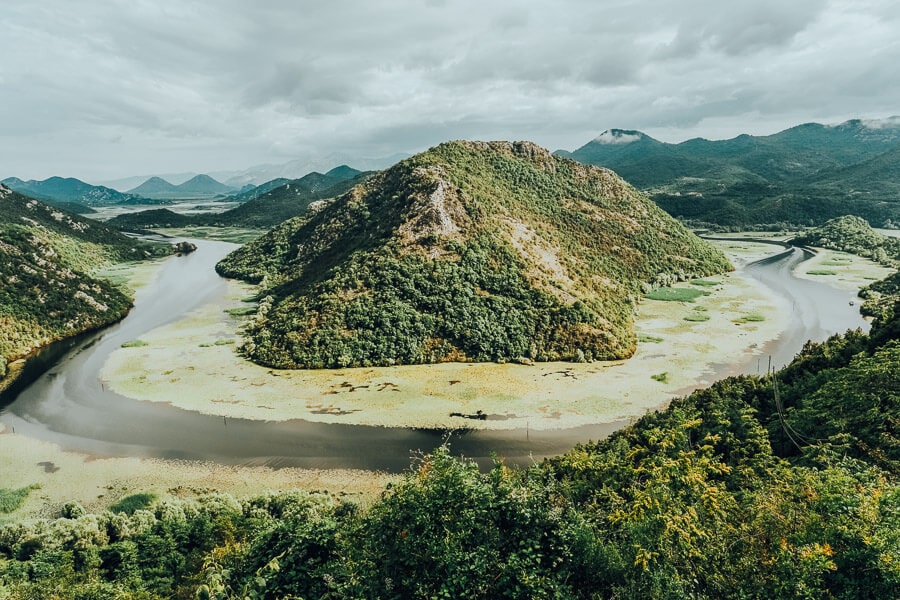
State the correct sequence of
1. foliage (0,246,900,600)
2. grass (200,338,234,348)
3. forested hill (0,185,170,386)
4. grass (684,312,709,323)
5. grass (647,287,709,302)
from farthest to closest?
grass (647,287,709,302), grass (684,312,709,323), forested hill (0,185,170,386), grass (200,338,234,348), foliage (0,246,900,600)

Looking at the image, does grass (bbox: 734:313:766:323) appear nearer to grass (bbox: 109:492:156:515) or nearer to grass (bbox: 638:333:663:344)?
grass (bbox: 638:333:663:344)

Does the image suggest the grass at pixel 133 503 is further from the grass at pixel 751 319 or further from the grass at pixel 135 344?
the grass at pixel 751 319

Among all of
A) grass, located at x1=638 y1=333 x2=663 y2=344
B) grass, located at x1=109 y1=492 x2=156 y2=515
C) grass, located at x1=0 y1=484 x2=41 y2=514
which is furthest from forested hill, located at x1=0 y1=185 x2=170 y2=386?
grass, located at x1=638 y1=333 x2=663 y2=344

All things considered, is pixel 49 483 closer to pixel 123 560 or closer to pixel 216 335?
pixel 123 560

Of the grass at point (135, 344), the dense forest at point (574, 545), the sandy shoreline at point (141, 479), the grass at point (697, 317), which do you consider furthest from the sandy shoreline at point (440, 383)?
the dense forest at point (574, 545)

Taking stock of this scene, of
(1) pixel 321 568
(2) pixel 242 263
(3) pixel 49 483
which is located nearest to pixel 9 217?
(2) pixel 242 263

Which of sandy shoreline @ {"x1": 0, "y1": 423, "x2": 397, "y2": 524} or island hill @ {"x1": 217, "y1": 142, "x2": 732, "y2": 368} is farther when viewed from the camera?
island hill @ {"x1": 217, "y1": 142, "x2": 732, "y2": 368}
